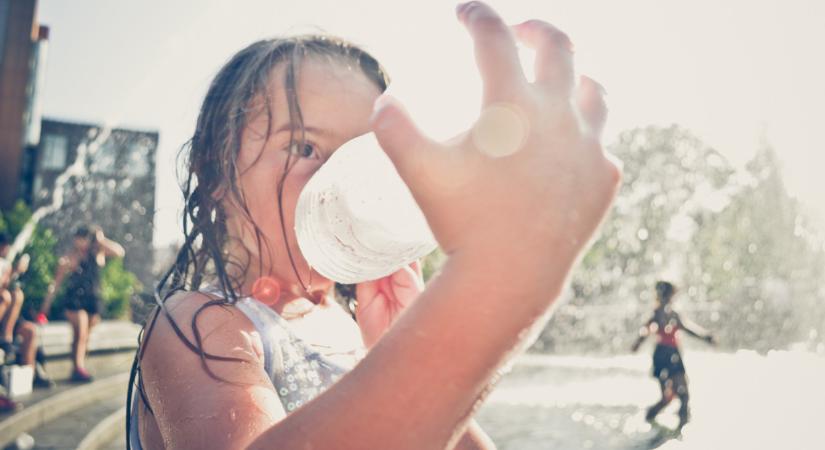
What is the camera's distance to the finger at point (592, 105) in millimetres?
647

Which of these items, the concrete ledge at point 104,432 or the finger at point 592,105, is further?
the concrete ledge at point 104,432

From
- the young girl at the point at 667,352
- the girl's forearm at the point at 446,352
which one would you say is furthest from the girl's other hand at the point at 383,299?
the young girl at the point at 667,352

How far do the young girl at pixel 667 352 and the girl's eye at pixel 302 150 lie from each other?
754cm

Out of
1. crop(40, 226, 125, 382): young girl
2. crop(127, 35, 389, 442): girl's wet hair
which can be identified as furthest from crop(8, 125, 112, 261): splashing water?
crop(127, 35, 389, 442): girl's wet hair

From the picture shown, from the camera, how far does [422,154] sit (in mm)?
625

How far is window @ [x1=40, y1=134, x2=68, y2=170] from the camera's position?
3403 centimetres

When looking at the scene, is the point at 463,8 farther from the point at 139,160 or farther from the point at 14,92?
the point at 139,160

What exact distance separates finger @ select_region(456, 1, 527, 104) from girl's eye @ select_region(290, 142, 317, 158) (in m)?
0.63

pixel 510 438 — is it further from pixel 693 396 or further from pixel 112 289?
pixel 112 289

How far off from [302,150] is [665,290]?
8.07 m

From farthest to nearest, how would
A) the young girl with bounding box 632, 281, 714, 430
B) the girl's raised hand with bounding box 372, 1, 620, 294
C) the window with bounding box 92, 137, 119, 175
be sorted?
the window with bounding box 92, 137, 119, 175, the young girl with bounding box 632, 281, 714, 430, the girl's raised hand with bounding box 372, 1, 620, 294

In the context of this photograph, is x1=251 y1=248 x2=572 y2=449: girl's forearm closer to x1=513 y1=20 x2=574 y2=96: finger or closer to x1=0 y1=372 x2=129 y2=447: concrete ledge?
x1=513 y1=20 x2=574 y2=96: finger

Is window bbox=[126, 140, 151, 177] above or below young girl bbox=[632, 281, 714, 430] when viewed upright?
below

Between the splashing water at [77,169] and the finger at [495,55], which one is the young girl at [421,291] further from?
the splashing water at [77,169]
